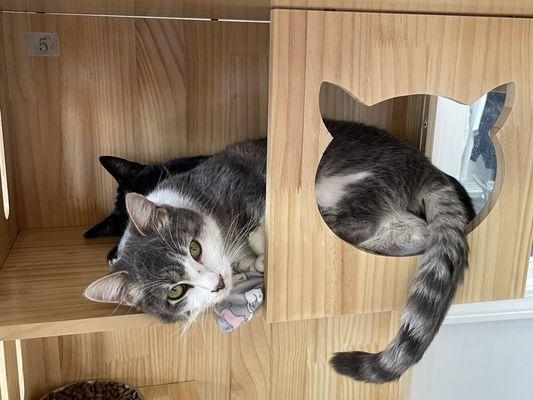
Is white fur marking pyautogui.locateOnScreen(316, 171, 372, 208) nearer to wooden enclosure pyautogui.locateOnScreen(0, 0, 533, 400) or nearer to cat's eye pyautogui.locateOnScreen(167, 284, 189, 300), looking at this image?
wooden enclosure pyautogui.locateOnScreen(0, 0, 533, 400)

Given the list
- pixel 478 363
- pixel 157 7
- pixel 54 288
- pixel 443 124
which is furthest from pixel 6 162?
pixel 478 363

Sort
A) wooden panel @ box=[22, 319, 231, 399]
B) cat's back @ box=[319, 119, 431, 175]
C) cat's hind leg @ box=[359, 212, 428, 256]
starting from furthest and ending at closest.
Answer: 1. wooden panel @ box=[22, 319, 231, 399]
2. cat's back @ box=[319, 119, 431, 175]
3. cat's hind leg @ box=[359, 212, 428, 256]

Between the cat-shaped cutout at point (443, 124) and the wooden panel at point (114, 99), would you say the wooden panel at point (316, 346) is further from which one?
the wooden panel at point (114, 99)

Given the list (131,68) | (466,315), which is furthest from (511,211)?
(131,68)

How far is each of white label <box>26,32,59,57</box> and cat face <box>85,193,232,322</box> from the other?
0.45 meters

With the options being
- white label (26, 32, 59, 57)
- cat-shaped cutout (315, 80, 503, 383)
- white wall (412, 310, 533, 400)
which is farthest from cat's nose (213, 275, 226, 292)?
white wall (412, 310, 533, 400)

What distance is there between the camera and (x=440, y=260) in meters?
0.87

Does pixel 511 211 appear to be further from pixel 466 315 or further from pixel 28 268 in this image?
pixel 28 268

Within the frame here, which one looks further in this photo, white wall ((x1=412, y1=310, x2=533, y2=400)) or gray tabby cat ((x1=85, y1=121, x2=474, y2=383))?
white wall ((x1=412, y1=310, x2=533, y2=400))

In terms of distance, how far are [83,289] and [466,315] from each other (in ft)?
3.15

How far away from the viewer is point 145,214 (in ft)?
3.03

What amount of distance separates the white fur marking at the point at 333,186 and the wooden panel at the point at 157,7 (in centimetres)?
34

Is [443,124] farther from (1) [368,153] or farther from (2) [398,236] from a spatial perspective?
(2) [398,236]

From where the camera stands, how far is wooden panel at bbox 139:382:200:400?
4.29 feet
